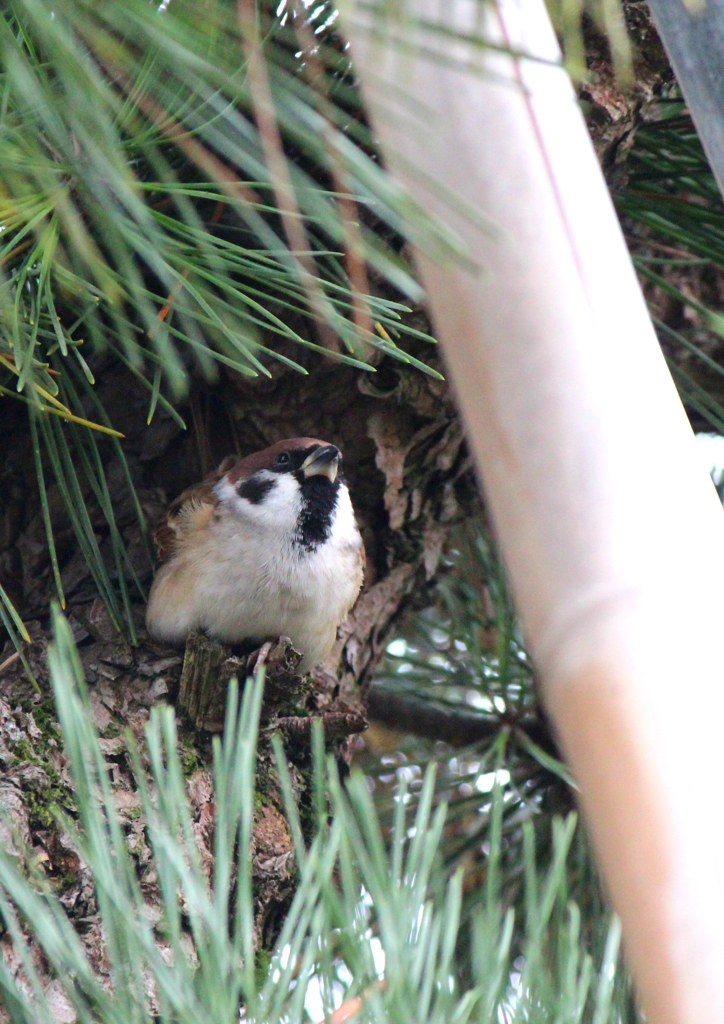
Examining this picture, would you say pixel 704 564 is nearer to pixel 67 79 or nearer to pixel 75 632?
pixel 67 79

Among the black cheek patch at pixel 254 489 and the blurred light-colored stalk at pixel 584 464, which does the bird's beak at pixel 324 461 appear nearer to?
the black cheek patch at pixel 254 489

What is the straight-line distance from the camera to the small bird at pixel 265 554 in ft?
6.93

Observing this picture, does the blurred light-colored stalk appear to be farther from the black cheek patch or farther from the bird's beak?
the black cheek patch

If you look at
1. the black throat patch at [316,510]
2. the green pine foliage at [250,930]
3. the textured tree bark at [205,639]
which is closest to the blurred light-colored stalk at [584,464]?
the green pine foliage at [250,930]

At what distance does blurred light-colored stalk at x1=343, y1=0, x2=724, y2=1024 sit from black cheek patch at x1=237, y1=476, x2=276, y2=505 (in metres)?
1.58

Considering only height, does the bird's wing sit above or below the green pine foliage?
above

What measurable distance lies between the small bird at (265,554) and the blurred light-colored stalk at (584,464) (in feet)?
4.63

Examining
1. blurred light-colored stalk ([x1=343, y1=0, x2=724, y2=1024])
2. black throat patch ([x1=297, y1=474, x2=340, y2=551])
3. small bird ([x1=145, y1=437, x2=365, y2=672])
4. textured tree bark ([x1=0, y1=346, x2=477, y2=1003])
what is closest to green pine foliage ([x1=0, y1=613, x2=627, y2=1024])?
blurred light-colored stalk ([x1=343, y1=0, x2=724, y2=1024])

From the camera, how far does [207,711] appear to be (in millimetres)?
1777

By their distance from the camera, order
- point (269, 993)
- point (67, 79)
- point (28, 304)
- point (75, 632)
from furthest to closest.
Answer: point (75, 632)
point (28, 304)
point (269, 993)
point (67, 79)

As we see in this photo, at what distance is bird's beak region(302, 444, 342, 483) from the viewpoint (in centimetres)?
211

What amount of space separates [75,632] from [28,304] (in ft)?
2.01

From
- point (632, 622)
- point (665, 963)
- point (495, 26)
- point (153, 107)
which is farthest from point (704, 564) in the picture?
point (153, 107)

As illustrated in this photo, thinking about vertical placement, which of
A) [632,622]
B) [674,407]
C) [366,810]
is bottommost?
[366,810]
